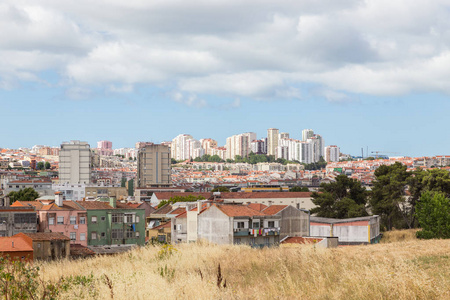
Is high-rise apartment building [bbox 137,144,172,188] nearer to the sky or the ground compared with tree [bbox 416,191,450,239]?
nearer to the sky

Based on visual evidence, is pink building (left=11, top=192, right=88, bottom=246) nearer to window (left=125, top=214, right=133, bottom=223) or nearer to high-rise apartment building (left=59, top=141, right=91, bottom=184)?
window (left=125, top=214, right=133, bottom=223)

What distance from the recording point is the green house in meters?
45.7

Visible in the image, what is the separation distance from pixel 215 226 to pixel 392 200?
2176cm

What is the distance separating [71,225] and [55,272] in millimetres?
32824

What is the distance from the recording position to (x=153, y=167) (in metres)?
132

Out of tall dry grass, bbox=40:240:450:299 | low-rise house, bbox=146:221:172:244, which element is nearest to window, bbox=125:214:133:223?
low-rise house, bbox=146:221:172:244

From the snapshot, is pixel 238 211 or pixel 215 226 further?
pixel 238 211

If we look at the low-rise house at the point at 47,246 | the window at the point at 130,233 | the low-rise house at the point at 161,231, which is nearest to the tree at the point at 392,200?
the low-rise house at the point at 161,231

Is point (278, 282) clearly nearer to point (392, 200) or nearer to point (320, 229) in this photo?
point (320, 229)

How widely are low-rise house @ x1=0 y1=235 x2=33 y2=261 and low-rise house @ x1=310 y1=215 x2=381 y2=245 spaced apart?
2302cm

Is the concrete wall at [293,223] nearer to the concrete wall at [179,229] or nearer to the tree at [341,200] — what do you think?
the concrete wall at [179,229]

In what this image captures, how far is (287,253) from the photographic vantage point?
1360cm

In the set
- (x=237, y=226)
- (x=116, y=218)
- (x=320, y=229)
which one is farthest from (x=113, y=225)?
(x=320, y=229)

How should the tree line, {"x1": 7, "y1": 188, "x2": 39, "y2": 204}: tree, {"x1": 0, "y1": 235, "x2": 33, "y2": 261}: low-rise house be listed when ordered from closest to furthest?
{"x1": 0, "y1": 235, "x2": 33, "y2": 261}: low-rise house
the tree line
{"x1": 7, "y1": 188, "x2": 39, "y2": 204}: tree
